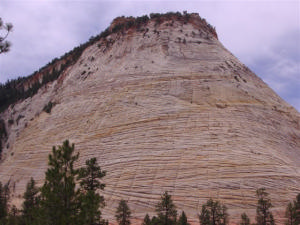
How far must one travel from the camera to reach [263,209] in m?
21.2

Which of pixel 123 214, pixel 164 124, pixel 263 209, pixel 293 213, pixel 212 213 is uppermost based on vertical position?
pixel 164 124

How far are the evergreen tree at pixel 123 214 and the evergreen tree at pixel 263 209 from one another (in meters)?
7.80

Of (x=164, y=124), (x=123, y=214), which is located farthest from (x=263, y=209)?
(x=164, y=124)

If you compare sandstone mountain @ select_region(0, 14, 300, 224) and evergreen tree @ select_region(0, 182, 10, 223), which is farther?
evergreen tree @ select_region(0, 182, 10, 223)

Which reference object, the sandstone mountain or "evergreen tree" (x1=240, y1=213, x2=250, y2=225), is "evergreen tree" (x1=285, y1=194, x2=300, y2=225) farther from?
"evergreen tree" (x1=240, y1=213, x2=250, y2=225)

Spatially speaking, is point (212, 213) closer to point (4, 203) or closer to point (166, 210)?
point (166, 210)

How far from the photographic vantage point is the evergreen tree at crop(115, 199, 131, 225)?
21237 millimetres

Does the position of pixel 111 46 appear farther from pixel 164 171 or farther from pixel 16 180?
pixel 164 171

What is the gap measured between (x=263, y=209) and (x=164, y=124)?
11246mm

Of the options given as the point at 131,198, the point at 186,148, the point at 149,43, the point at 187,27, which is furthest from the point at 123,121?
the point at 187,27

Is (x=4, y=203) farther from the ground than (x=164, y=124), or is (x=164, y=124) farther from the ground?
(x=164, y=124)

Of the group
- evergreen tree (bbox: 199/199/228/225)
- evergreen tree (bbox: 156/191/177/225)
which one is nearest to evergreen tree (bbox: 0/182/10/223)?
evergreen tree (bbox: 156/191/177/225)

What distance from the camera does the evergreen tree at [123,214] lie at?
21237 millimetres

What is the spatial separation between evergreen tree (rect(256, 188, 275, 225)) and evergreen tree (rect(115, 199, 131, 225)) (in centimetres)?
780
